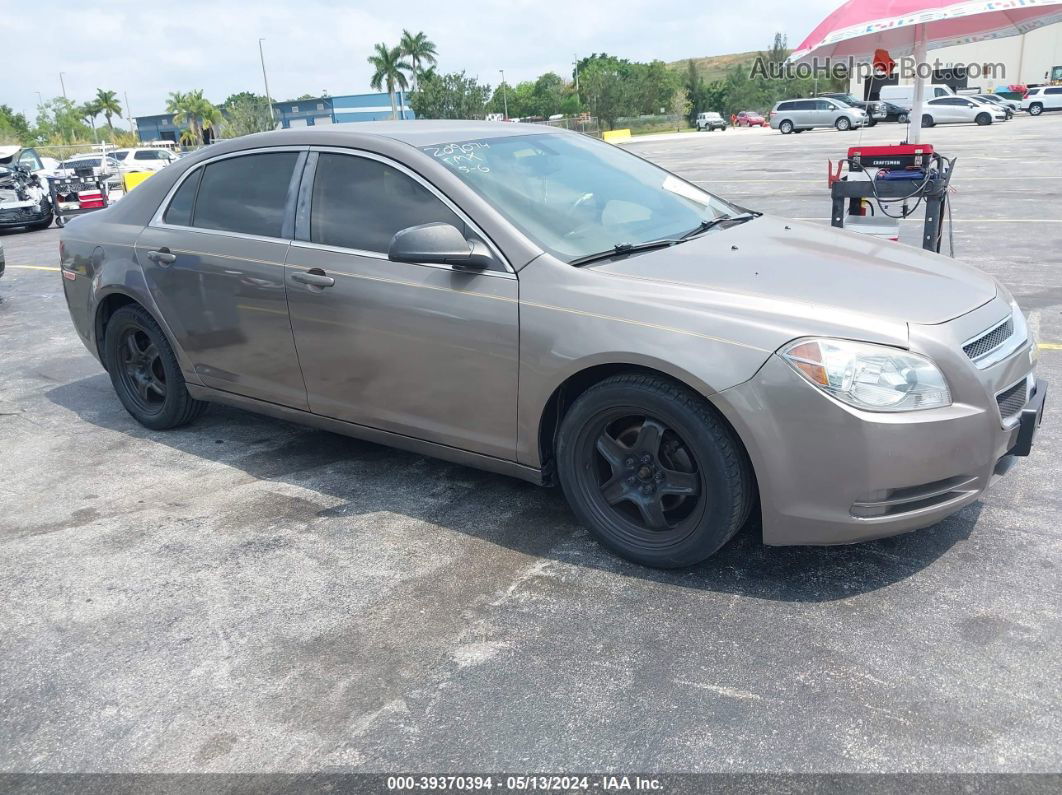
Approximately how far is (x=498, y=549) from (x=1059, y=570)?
2057 millimetres

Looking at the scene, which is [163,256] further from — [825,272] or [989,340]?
[989,340]

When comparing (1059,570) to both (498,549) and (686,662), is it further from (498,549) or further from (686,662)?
(498,549)

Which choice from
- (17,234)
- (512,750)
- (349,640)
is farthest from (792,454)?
(17,234)

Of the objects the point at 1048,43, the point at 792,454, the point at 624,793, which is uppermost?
the point at 1048,43

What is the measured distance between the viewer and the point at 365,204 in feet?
13.1

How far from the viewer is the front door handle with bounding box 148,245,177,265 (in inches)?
184

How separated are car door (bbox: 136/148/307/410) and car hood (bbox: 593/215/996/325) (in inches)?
66.0

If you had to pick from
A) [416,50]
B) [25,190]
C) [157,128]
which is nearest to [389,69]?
[416,50]

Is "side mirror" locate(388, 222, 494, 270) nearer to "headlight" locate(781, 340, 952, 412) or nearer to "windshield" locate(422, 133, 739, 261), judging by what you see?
"windshield" locate(422, 133, 739, 261)

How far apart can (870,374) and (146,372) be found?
4083mm

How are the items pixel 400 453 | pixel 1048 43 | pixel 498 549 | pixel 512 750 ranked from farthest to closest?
pixel 1048 43 → pixel 400 453 → pixel 498 549 → pixel 512 750

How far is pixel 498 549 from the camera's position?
3619mm

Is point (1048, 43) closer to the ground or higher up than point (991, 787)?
higher up

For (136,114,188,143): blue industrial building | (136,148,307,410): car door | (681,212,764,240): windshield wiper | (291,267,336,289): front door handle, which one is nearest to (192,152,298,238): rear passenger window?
(136,148,307,410): car door
